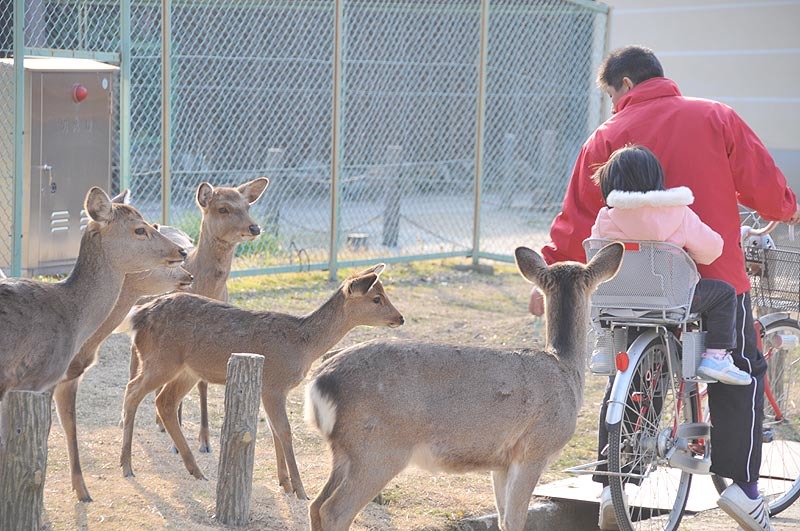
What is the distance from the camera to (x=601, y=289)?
206 inches

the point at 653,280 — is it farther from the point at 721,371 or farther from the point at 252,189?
the point at 252,189

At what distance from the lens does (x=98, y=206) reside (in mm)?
5328

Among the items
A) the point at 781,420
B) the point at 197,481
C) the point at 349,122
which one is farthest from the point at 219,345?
the point at 349,122

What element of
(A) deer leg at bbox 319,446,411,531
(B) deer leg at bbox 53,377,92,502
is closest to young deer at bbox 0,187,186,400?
(B) deer leg at bbox 53,377,92,502

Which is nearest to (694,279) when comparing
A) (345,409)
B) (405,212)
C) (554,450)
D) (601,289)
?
(601,289)

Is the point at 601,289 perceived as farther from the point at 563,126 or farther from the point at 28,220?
the point at 563,126

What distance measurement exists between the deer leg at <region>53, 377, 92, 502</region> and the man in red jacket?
2440 millimetres

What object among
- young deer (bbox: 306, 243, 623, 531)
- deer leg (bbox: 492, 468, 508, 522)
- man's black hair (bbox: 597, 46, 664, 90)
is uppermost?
man's black hair (bbox: 597, 46, 664, 90)

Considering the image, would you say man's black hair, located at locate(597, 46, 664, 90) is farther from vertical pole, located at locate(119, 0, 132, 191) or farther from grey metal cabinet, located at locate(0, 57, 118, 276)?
grey metal cabinet, located at locate(0, 57, 118, 276)

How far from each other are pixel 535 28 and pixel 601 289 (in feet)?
28.2

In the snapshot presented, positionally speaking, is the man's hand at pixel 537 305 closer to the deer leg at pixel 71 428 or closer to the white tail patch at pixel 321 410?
the white tail patch at pixel 321 410

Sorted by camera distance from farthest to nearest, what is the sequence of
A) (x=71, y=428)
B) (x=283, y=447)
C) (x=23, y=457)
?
(x=283, y=447) → (x=71, y=428) → (x=23, y=457)

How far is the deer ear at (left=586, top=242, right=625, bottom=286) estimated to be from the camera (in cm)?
483

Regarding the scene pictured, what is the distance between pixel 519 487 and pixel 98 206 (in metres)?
2.35
